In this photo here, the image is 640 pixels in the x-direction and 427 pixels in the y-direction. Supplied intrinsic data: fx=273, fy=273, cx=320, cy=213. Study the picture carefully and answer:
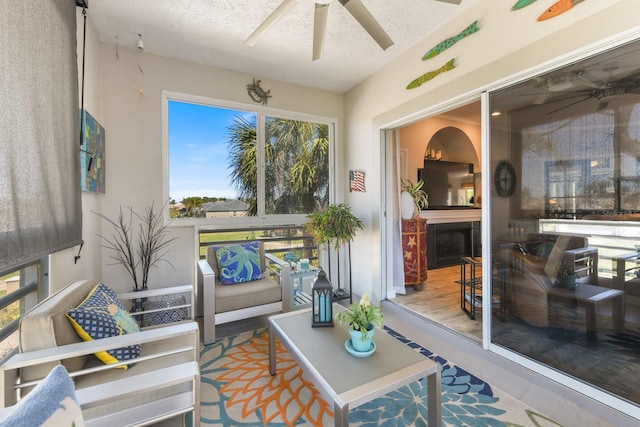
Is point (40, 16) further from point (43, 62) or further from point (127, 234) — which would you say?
point (127, 234)

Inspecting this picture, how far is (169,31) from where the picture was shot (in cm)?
263

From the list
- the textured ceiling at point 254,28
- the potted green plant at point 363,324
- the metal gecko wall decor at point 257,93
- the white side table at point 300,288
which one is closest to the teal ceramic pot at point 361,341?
the potted green plant at point 363,324

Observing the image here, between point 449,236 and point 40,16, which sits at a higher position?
point 40,16

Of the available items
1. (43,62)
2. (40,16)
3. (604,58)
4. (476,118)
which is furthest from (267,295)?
(476,118)

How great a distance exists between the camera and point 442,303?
130 inches

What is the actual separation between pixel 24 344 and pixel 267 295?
5.66 feet

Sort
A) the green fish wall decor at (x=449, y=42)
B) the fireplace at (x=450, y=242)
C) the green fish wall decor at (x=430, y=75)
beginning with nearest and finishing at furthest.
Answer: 1. the green fish wall decor at (x=449, y=42)
2. the green fish wall decor at (x=430, y=75)
3. the fireplace at (x=450, y=242)

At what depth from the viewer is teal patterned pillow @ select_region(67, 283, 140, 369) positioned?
1.40 m

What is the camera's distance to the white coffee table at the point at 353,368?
125 centimetres

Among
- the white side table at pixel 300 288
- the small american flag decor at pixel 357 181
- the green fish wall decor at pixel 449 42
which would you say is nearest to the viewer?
the green fish wall decor at pixel 449 42

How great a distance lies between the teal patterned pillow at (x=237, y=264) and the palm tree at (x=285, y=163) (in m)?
0.70

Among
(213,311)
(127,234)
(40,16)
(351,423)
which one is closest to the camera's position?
(40,16)

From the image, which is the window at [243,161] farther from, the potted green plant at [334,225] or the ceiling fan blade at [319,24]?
the ceiling fan blade at [319,24]

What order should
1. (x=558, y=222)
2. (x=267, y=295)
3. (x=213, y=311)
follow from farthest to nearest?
1. (x=267, y=295)
2. (x=213, y=311)
3. (x=558, y=222)
